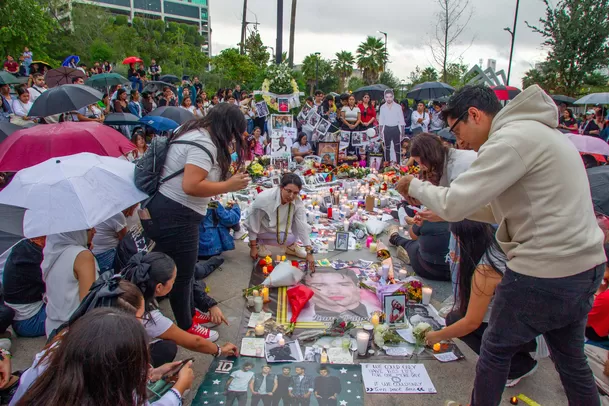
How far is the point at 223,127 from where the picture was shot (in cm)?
256

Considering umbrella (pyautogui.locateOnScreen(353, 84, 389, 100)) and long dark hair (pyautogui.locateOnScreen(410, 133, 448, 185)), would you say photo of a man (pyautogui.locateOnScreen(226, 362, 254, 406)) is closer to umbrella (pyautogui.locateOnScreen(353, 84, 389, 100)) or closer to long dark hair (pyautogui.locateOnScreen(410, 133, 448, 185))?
long dark hair (pyautogui.locateOnScreen(410, 133, 448, 185))

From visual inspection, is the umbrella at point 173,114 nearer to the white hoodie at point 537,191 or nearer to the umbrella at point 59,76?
the umbrella at point 59,76

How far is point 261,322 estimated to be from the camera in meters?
3.27

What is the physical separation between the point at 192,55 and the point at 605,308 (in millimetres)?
35061

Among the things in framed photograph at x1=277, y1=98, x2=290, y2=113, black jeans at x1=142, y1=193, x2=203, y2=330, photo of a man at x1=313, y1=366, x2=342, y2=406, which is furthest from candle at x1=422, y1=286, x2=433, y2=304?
framed photograph at x1=277, y1=98, x2=290, y2=113

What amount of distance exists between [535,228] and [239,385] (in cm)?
197

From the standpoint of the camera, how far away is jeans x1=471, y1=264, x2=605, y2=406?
1.70 m

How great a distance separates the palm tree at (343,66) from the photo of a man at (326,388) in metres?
37.3

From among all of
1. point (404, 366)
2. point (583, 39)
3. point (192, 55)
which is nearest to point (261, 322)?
point (404, 366)

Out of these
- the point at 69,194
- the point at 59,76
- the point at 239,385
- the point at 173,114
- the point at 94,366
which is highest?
the point at 59,76

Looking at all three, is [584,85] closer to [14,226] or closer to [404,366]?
[404,366]

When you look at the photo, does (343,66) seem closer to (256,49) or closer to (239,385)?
(256,49)

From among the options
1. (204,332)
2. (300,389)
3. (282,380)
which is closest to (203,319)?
(204,332)

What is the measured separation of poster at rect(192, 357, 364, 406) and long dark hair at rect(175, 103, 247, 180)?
1.36 metres
